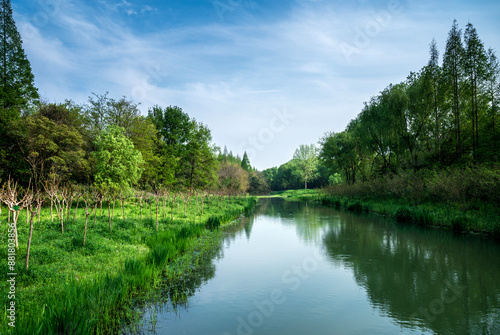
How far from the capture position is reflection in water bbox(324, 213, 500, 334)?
6319mm

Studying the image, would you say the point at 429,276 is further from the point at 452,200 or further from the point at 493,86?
the point at 493,86

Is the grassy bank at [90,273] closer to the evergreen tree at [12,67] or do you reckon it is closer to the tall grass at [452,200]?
the tall grass at [452,200]

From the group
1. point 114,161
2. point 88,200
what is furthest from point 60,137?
point 88,200

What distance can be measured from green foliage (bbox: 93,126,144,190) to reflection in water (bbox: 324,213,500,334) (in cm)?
1862

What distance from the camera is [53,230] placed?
10906 millimetres

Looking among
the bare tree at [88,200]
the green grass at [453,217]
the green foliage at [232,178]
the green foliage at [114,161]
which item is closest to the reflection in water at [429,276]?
the green grass at [453,217]

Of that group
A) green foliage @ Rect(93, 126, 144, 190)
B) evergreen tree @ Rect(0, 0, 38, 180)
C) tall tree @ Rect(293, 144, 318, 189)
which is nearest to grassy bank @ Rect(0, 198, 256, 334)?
green foliage @ Rect(93, 126, 144, 190)

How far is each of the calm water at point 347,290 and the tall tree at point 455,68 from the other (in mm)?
15878

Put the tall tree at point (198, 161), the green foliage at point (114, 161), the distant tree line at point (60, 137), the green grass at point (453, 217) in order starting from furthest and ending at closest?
1. the tall tree at point (198, 161)
2. the green foliage at point (114, 161)
3. the distant tree line at point (60, 137)
4. the green grass at point (453, 217)

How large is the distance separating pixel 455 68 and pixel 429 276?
25.9 m

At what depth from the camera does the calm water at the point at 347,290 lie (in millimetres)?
6160

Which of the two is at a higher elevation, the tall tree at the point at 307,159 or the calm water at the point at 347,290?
the tall tree at the point at 307,159

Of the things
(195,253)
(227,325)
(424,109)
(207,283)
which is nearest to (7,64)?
(195,253)

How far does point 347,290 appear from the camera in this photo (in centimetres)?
837
